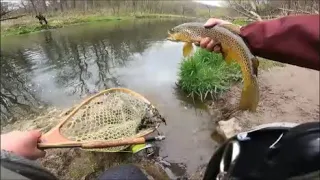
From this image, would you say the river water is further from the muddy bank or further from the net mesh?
the net mesh

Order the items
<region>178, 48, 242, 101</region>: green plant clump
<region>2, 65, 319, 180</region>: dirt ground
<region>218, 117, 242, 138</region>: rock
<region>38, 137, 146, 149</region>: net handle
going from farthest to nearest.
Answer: <region>178, 48, 242, 101</region>: green plant clump < <region>218, 117, 242, 138</region>: rock < <region>2, 65, 319, 180</region>: dirt ground < <region>38, 137, 146, 149</region>: net handle

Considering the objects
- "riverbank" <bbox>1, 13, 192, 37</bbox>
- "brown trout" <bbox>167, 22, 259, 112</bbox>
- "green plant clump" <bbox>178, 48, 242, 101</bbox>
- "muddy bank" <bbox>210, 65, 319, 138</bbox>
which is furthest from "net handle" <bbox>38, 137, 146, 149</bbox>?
"riverbank" <bbox>1, 13, 192, 37</bbox>

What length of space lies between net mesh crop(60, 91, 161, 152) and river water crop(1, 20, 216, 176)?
1.71 ft

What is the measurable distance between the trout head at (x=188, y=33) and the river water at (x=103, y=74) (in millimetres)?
1161

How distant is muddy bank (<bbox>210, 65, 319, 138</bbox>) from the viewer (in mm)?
3447

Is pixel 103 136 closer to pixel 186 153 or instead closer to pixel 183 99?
pixel 186 153

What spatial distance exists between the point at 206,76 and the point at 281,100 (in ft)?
3.50

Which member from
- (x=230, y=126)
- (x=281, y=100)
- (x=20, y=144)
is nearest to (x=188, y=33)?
(x=230, y=126)

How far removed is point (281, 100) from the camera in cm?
402

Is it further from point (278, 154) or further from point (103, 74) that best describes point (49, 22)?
point (278, 154)

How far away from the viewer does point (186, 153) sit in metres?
3.13

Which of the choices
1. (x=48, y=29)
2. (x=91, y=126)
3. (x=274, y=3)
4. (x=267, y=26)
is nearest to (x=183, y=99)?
(x=91, y=126)

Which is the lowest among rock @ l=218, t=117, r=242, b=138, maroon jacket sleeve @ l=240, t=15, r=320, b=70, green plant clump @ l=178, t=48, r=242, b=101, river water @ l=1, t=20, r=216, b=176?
river water @ l=1, t=20, r=216, b=176

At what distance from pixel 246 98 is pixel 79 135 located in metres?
1.31
